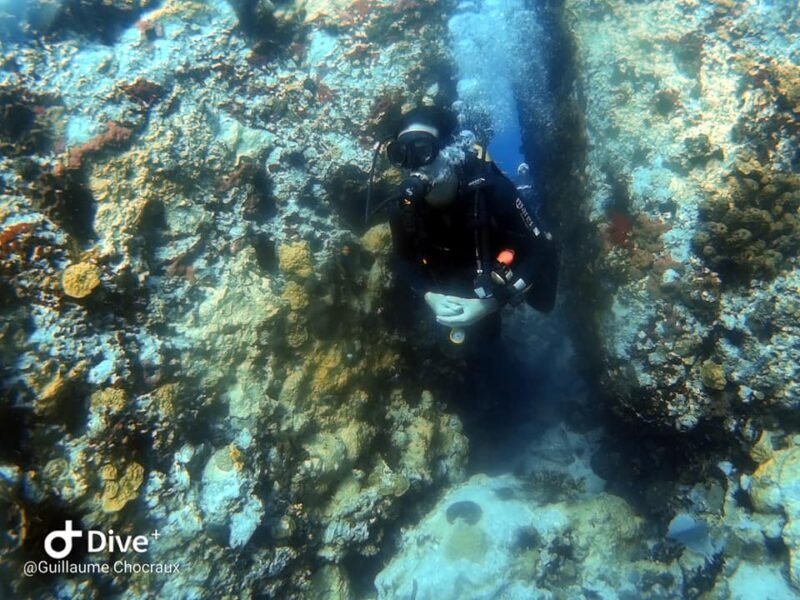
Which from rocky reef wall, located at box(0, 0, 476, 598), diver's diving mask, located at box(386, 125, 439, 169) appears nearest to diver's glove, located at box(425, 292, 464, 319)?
rocky reef wall, located at box(0, 0, 476, 598)

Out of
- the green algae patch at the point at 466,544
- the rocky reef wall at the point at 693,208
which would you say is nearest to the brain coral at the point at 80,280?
the green algae patch at the point at 466,544

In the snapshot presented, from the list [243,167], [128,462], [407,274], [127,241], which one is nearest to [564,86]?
[407,274]

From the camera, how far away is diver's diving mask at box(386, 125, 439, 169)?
133 inches

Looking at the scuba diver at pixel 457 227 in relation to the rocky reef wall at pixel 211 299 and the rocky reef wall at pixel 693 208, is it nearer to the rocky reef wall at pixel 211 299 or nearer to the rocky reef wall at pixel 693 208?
the rocky reef wall at pixel 211 299

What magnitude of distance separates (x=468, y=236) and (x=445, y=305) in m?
0.59

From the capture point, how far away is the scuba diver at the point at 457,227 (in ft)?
11.3

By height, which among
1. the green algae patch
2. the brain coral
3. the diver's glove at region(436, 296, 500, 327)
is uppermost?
the brain coral

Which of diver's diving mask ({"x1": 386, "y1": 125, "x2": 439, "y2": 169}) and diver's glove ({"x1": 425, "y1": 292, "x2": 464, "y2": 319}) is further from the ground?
diver's diving mask ({"x1": 386, "y1": 125, "x2": 439, "y2": 169})

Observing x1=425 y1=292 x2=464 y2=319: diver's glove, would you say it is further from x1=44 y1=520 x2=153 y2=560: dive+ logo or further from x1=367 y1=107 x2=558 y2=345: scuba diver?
x1=44 y1=520 x2=153 y2=560: dive+ logo

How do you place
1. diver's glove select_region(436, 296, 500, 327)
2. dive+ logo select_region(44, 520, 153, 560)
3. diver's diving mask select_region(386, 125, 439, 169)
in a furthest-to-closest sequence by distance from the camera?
diver's glove select_region(436, 296, 500, 327) → diver's diving mask select_region(386, 125, 439, 169) → dive+ logo select_region(44, 520, 153, 560)

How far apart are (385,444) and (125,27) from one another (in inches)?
164

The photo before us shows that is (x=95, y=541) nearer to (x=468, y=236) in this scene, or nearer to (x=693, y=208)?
(x=468, y=236)

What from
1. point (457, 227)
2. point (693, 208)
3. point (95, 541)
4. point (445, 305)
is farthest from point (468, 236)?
point (95, 541)

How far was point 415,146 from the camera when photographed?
341 centimetres
